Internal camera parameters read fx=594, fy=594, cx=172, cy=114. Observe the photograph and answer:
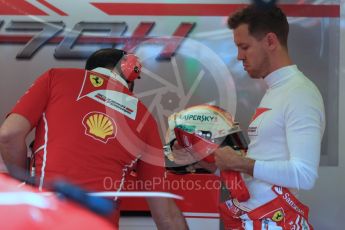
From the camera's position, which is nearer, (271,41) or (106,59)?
(271,41)

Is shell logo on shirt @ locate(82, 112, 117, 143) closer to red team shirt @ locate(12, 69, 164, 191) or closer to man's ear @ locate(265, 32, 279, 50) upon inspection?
red team shirt @ locate(12, 69, 164, 191)

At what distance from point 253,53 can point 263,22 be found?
127mm

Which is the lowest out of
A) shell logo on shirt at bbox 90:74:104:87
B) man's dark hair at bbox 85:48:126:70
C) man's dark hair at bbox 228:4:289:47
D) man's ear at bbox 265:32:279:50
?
shell logo on shirt at bbox 90:74:104:87

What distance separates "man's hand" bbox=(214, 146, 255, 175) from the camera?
2172 millimetres

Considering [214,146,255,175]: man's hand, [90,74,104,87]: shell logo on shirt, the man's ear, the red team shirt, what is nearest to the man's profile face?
the man's ear

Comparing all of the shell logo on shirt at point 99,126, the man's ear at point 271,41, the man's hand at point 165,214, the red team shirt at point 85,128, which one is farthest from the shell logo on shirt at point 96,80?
the man's ear at point 271,41

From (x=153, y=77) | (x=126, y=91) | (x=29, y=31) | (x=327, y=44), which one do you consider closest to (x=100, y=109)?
(x=126, y=91)

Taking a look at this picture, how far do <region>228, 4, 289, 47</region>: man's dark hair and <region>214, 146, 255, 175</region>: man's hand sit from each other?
464 mm

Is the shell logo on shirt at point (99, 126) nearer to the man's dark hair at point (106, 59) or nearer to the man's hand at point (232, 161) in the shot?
the man's dark hair at point (106, 59)

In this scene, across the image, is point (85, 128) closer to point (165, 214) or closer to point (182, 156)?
point (165, 214)

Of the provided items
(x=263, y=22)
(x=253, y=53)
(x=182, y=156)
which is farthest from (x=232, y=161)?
(x=182, y=156)

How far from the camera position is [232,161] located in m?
2.22

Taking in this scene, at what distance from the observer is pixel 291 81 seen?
224 centimetres

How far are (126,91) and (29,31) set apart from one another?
1.31 metres
